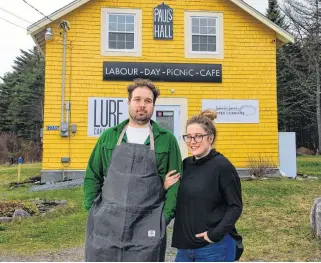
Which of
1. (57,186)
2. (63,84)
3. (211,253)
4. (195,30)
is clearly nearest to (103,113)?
(63,84)

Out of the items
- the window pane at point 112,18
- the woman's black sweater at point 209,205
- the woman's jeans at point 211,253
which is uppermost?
the window pane at point 112,18

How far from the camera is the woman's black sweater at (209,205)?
2.77 m

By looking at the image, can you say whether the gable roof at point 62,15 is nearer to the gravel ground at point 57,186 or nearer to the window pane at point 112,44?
the window pane at point 112,44

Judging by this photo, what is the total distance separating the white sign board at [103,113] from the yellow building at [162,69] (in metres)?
0.03

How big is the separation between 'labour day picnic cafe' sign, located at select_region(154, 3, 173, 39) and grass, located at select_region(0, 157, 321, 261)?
5.90 m

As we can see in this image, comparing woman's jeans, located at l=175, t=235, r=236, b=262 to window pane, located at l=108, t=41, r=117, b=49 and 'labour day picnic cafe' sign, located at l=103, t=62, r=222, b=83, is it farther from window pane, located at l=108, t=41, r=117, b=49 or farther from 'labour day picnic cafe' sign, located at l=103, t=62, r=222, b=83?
window pane, located at l=108, t=41, r=117, b=49

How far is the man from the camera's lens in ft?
9.19

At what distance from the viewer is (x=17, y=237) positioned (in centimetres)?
662

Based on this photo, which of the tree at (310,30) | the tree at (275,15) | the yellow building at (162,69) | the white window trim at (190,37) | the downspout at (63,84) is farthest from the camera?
the tree at (275,15)

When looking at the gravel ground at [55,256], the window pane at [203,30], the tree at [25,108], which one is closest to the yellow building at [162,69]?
the window pane at [203,30]

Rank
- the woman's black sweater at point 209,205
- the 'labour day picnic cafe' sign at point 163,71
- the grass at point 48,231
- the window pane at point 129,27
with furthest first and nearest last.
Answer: the window pane at point 129,27 < the 'labour day picnic cafe' sign at point 163,71 < the grass at point 48,231 < the woman's black sweater at point 209,205

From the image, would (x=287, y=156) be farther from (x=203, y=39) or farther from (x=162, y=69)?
(x=162, y=69)

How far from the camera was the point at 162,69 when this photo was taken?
1333 centimetres

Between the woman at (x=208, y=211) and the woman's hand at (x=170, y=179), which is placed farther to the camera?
the woman's hand at (x=170, y=179)
